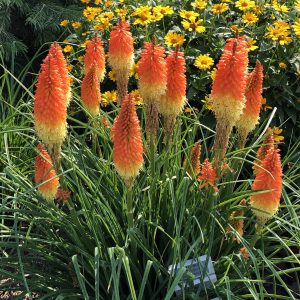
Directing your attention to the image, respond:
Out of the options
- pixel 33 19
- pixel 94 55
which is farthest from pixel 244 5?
pixel 33 19

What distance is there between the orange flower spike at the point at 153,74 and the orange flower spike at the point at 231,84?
27 cm

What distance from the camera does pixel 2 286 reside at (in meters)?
2.94

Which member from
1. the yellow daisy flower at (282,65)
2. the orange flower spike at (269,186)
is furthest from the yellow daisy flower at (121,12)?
the orange flower spike at (269,186)

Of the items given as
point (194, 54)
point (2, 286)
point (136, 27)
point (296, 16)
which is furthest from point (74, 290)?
point (296, 16)

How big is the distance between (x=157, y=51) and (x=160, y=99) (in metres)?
0.25

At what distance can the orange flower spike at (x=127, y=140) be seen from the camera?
228cm

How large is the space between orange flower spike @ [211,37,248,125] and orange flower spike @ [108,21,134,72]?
2.11 ft

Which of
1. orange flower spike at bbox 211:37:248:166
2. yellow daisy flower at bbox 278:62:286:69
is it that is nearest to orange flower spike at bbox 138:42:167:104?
orange flower spike at bbox 211:37:248:166

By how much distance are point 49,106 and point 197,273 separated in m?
1.13

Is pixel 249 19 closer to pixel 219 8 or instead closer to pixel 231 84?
pixel 219 8

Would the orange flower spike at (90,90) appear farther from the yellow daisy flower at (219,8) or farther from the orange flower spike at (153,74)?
the yellow daisy flower at (219,8)

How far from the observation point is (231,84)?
8.05 feet

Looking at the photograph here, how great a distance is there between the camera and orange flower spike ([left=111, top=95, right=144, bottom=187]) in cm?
228

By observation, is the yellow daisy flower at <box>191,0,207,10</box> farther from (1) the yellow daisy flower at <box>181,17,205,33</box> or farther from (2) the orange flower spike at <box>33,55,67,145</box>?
(2) the orange flower spike at <box>33,55,67,145</box>
